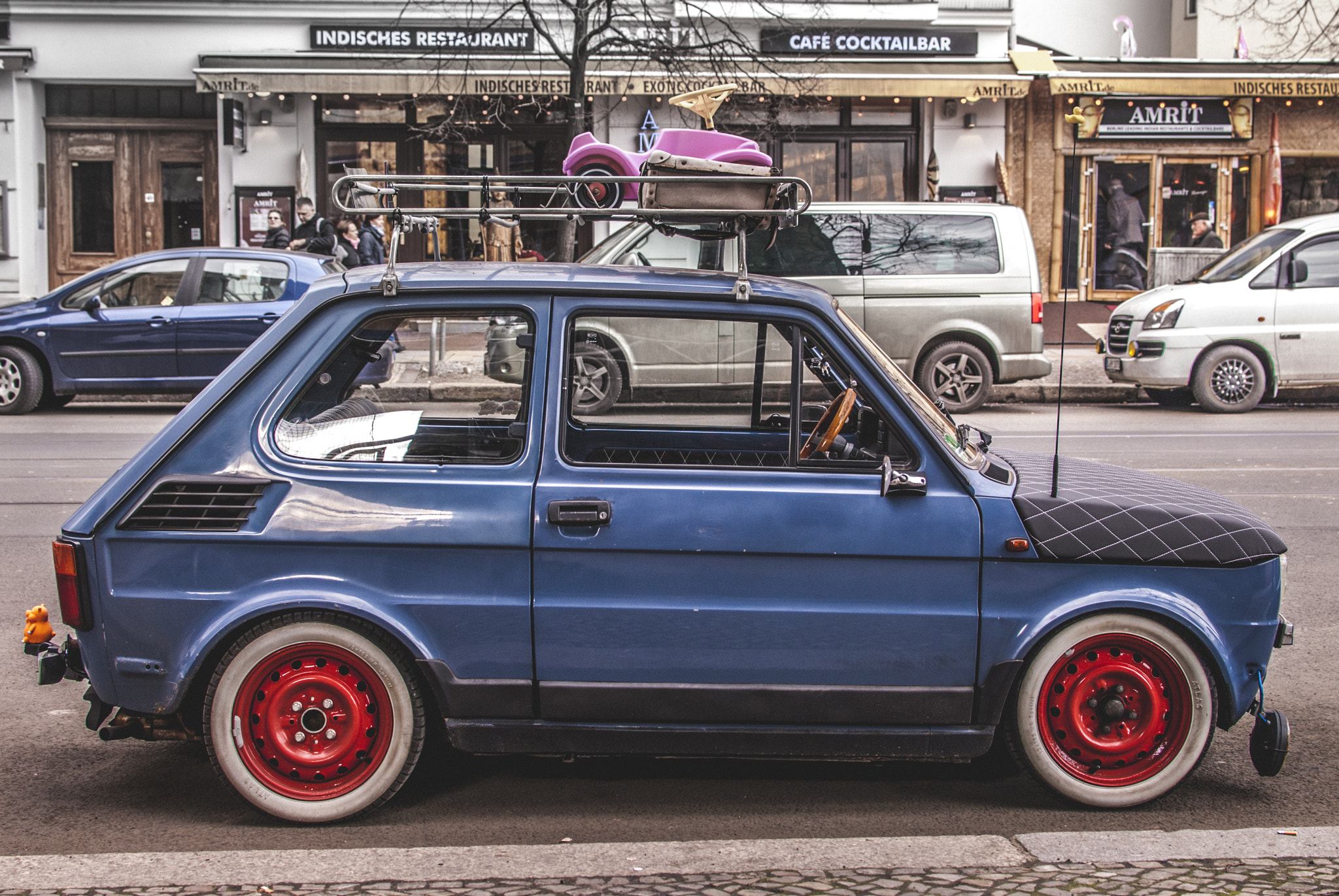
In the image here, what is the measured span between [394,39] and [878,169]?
8227 mm

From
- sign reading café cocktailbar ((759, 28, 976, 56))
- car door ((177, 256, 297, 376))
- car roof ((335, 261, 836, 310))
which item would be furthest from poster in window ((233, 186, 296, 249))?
car roof ((335, 261, 836, 310))

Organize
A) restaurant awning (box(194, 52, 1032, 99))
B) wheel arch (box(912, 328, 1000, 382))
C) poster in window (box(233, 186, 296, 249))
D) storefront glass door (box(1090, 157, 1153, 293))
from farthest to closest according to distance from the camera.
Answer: storefront glass door (box(1090, 157, 1153, 293)) → poster in window (box(233, 186, 296, 249)) → restaurant awning (box(194, 52, 1032, 99)) → wheel arch (box(912, 328, 1000, 382))

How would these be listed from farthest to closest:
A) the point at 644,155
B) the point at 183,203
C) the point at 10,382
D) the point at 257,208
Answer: the point at 183,203 < the point at 257,208 < the point at 10,382 < the point at 644,155

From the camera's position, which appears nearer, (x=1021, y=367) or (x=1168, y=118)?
(x=1021, y=367)

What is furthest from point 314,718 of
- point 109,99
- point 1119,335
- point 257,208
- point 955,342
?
point 109,99

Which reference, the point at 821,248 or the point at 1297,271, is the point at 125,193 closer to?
the point at 821,248

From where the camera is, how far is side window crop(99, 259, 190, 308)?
1289 centimetres

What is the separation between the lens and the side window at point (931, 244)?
42.2ft

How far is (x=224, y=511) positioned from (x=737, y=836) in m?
1.73

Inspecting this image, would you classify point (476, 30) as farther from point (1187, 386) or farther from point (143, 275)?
point (1187, 386)

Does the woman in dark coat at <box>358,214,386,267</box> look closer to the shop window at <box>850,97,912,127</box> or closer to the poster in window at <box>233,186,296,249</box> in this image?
the poster in window at <box>233,186,296,249</box>

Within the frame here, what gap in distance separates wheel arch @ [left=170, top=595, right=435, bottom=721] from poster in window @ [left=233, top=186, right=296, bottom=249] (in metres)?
17.7

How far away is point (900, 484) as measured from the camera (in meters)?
3.60

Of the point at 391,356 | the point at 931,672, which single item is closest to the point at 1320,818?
the point at 931,672
